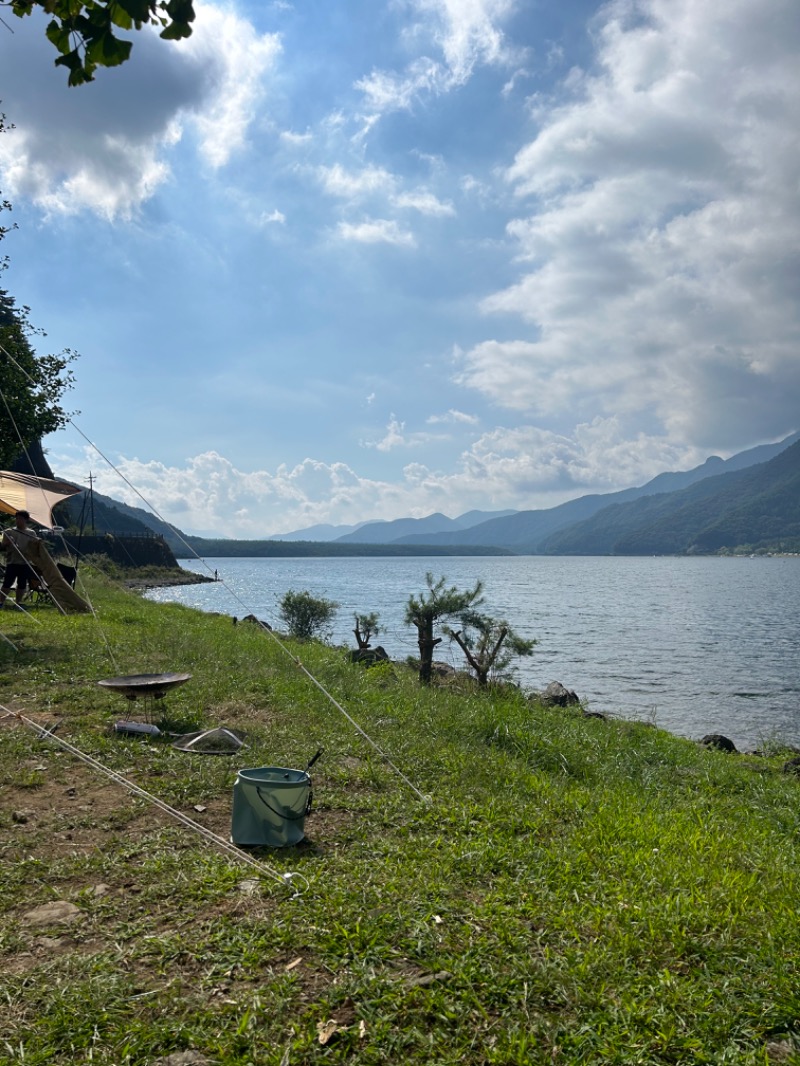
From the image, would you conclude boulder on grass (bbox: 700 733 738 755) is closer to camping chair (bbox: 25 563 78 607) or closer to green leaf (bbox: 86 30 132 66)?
camping chair (bbox: 25 563 78 607)

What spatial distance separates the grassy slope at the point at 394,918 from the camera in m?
3.08

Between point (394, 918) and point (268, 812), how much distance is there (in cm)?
150

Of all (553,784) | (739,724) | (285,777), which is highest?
(285,777)

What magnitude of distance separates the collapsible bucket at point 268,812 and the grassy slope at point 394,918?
0.18 m

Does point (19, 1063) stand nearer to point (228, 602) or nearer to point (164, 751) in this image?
point (164, 751)

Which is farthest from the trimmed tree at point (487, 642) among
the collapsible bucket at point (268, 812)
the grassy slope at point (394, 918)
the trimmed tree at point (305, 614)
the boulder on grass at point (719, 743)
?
the trimmed tree at point (305, 614)

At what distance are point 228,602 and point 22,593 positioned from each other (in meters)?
41.2

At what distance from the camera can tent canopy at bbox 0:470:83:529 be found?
59.3ft

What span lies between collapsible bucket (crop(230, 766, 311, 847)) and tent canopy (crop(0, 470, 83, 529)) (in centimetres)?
1523

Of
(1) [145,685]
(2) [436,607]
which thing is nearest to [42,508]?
(2) [436,607]

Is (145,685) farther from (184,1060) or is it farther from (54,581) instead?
(54,581)

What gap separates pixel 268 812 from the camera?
5125 mm

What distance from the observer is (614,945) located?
3.79 metres

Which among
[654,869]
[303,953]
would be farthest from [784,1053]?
[303,953]
